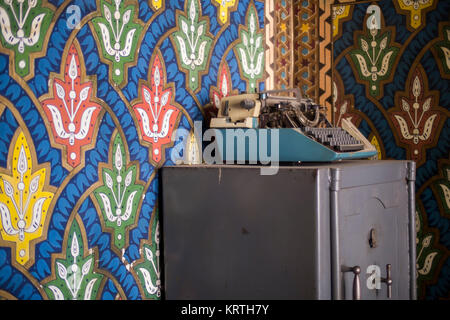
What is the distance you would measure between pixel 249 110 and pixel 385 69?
103cm

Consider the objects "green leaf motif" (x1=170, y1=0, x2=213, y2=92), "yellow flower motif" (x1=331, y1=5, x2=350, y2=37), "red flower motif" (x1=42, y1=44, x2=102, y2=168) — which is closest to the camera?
"red flower motif" (x1=42, y1=44, x2=102, y2=168)

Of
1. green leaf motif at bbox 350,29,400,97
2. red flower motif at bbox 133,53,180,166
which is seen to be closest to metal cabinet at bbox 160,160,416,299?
red flower motif at bbox 133,53,180,166

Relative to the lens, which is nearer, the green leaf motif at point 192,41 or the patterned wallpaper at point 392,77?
the green leaf motif at point 192,41

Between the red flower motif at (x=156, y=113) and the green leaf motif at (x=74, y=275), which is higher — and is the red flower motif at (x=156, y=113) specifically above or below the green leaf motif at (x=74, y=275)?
above

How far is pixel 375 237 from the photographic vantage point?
2.12 m

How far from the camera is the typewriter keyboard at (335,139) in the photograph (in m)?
2.11

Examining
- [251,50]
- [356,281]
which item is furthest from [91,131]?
[251,50]

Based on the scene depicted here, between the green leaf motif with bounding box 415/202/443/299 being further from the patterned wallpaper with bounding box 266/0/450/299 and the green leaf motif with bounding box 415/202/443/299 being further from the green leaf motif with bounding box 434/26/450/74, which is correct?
the green leaf motif with bounding box 434/26/450/74

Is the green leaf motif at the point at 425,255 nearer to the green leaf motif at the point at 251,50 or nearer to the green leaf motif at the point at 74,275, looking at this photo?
the green leaf motif at the point at 251,50

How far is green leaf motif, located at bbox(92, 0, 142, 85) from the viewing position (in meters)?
1.96

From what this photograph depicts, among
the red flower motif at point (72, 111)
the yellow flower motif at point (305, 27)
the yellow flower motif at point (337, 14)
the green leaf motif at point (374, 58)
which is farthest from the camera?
the yellow flower motif at point (305, 27)

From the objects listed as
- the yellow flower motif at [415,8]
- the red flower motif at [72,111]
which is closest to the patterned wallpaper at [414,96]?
the yellow flower motif at [415,8]

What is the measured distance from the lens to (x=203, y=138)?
2.42 metres

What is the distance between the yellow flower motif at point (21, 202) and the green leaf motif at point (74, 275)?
13 cm
